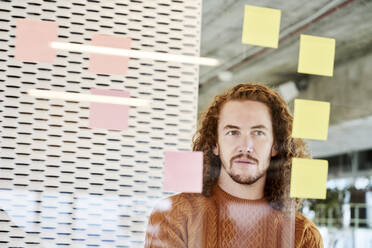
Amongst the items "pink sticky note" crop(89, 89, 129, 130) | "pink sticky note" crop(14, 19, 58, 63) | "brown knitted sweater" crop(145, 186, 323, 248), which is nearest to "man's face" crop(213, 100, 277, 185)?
"brown knitted sweater" crop(145, 186, 323, 248)

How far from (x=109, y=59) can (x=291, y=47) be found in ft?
2.45

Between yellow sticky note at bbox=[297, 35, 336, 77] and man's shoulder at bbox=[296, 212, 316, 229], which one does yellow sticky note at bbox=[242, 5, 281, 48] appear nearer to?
yellow sticky note at bbox=[297, 35, 336, 77]

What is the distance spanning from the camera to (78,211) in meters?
1.56

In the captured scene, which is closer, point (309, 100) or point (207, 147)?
point (207, 147)

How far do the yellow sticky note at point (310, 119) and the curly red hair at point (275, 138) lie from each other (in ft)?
0.10

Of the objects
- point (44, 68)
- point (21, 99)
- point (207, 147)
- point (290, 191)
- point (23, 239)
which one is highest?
point (44, 68)

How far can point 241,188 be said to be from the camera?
1735mm

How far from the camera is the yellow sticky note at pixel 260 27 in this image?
70.9 inches

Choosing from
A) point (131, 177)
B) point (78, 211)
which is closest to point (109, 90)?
point (131, 177)

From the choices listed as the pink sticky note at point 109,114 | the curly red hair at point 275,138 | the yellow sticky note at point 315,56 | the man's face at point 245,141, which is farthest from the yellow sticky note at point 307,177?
the pink sticky note at point 109,114

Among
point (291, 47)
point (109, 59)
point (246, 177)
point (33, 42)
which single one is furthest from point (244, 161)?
point (33, 42)

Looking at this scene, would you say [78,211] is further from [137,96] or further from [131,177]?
[137,96]

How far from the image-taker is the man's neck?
67.6 inches

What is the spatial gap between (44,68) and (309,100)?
1.03m
